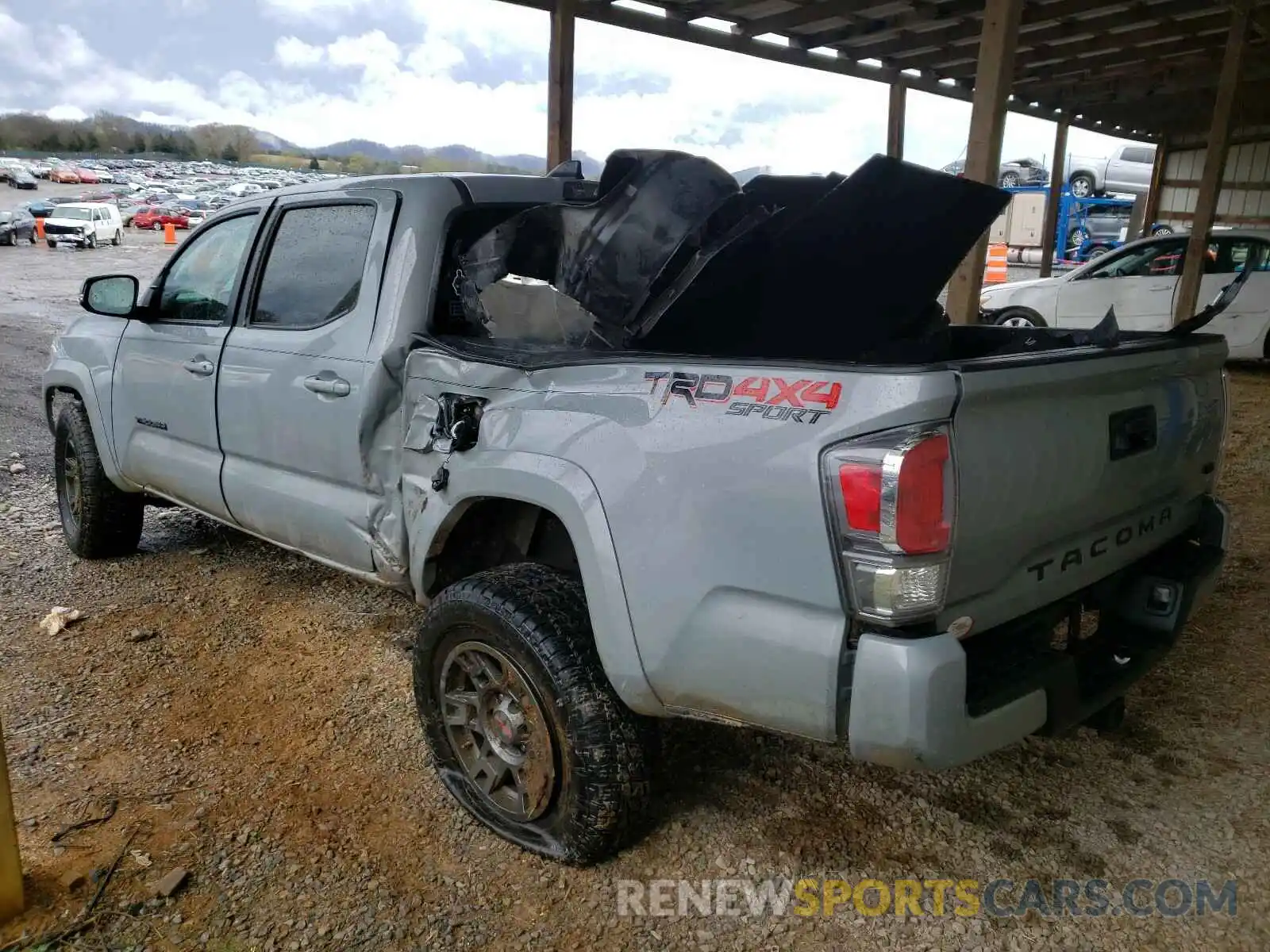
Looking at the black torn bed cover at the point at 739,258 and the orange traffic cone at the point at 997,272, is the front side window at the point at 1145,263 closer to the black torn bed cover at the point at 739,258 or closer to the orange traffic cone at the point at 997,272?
the black torn bed cover at the point at 739,258

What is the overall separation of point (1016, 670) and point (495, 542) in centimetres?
158

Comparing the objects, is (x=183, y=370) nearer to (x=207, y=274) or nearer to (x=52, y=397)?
(x=207, y=274)

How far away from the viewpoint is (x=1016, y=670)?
6.61 ft

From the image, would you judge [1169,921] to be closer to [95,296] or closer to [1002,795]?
[1002,795]

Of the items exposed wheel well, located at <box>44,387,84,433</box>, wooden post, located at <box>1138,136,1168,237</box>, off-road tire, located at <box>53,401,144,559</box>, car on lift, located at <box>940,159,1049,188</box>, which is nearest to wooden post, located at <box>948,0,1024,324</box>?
off-road tire, located at <box>53,401,144,559</box>

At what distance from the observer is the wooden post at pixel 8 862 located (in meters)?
2.11

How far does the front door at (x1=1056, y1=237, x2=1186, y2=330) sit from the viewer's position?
389 inches

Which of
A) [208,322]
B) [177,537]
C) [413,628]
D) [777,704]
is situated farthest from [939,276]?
[177,537]

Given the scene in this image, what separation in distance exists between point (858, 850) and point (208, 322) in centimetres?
320

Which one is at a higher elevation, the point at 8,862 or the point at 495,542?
the point at 495,542

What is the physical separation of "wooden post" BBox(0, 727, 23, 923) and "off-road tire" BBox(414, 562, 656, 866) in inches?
42.8

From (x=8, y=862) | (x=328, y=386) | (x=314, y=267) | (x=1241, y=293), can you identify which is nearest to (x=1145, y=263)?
(x=1241, y=293)

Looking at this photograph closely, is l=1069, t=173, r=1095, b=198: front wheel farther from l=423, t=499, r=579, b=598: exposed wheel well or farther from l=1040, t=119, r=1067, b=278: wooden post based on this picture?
l=423, t=499, r=579, b=598: exposed wheel well

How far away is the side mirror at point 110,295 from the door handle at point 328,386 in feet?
5.23
